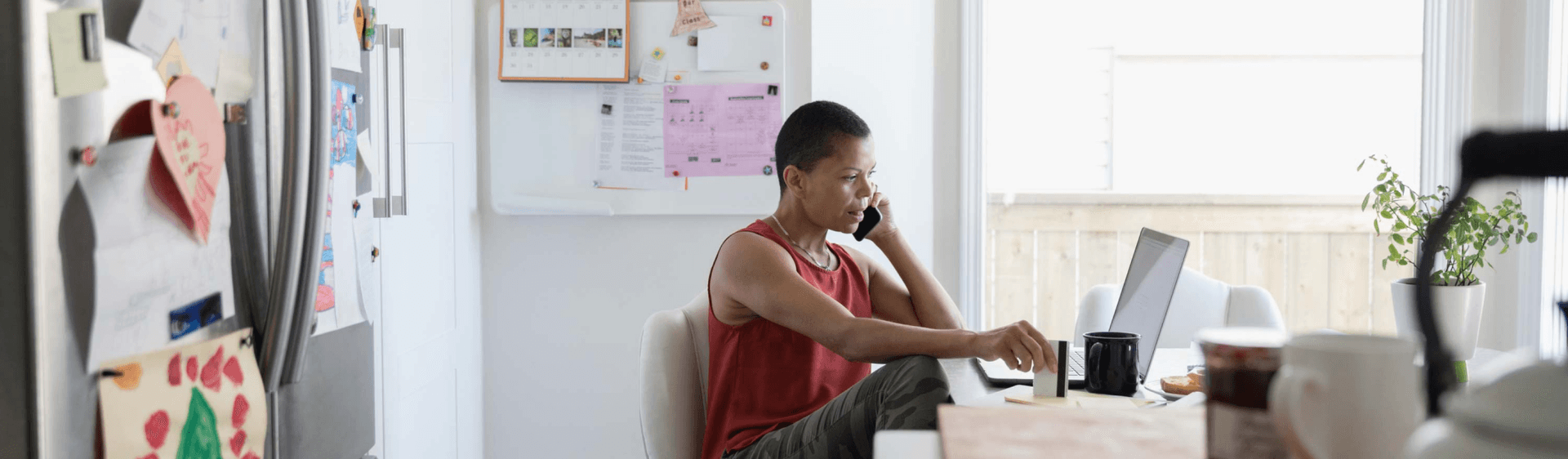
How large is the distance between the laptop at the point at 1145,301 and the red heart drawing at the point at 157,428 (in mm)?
1016

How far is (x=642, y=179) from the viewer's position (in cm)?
261

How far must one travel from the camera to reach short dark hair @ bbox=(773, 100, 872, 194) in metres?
1.73

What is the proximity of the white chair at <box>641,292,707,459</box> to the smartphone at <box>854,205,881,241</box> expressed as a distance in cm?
44

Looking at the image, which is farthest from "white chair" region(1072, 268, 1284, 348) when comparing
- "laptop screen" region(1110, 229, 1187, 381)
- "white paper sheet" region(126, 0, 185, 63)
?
"white paper sheet" region(126, 0, 185, 63)

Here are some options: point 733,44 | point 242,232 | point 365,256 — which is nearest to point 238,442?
point 242,232

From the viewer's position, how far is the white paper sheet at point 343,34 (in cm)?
151

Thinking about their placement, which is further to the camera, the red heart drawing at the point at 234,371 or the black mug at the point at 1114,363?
the black mug at the point at 1114,363

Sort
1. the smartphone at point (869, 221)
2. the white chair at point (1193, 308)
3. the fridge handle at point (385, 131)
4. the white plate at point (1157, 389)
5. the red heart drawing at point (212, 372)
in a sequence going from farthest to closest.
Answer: the white chair at point (1193, 308) < the smartphone at point (869, 221) < the fridge handle at point (385, 131) < the white plate at point (1157, 389) < the red heart drawing at point (212, 372)

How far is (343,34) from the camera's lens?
1.54 metres

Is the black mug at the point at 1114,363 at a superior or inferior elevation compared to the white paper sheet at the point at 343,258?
inferior

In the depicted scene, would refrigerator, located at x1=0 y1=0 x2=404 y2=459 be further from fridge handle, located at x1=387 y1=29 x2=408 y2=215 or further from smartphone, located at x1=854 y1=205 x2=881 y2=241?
smartphone, located at x1=854 y1=205 x2=881 y2=241

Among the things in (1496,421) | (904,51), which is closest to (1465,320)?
(904,51)

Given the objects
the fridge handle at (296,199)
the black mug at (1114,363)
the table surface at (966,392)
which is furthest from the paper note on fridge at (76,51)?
the black mug at (1114,363)

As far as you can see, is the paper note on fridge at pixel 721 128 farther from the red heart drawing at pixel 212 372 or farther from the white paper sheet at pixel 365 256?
the red heart drawing at pixel 212 372
